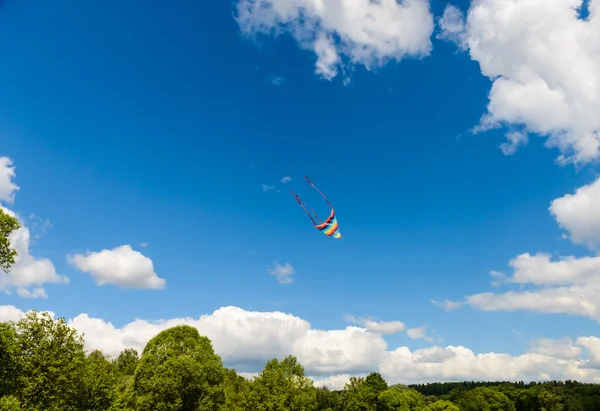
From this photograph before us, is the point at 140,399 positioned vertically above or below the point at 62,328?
below

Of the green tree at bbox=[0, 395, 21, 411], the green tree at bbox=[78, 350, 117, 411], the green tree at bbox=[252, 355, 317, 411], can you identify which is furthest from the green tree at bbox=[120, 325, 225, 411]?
the green tree at bbox=[0, 395, 21, 411]

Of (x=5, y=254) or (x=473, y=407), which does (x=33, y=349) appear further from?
(x=473, y=407)

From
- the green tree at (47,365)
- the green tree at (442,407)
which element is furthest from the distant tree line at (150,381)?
the green tree at (442,407)

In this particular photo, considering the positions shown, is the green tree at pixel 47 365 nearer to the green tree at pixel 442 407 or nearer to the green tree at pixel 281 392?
the green tree at pixel 281 392

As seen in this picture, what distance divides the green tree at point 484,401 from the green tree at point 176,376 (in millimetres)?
109478

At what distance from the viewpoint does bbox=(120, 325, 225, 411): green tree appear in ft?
176

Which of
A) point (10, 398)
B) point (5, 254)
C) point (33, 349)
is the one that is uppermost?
point (5, 254)

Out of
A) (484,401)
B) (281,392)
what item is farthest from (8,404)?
(484,401)

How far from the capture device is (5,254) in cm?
3203

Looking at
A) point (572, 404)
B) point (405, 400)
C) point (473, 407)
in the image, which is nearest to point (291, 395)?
point (405, 400)

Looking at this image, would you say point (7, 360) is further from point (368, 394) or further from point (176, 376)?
point (368, 394)

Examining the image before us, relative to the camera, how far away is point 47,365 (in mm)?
34812

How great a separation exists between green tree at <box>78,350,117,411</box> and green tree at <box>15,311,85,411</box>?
79cm

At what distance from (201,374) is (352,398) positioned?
228ft
